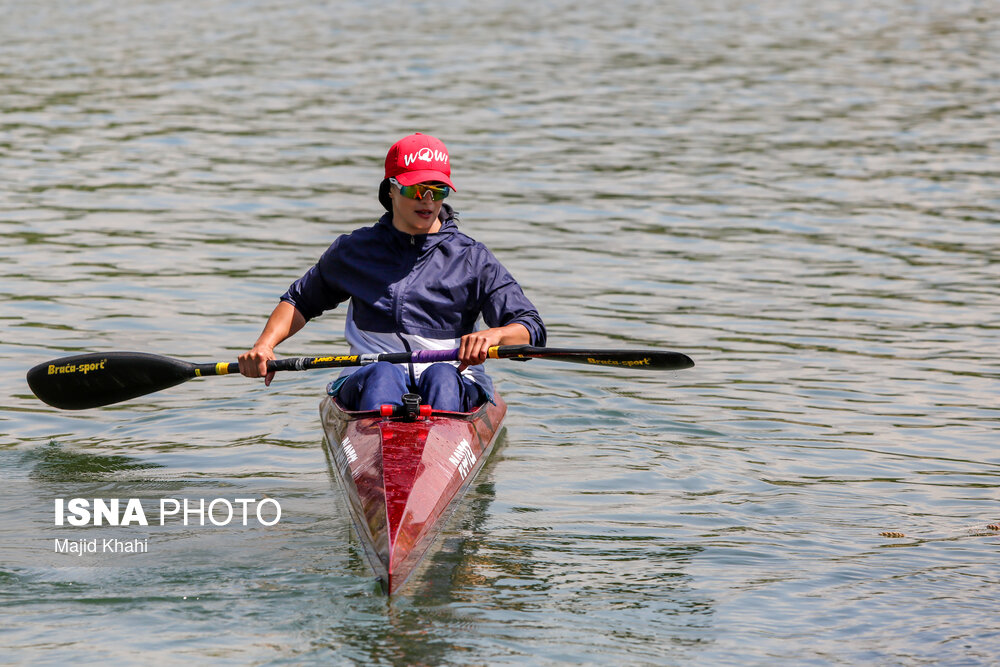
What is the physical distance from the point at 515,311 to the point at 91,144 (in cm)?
1209

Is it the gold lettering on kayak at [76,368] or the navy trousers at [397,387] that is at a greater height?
the navy trousers at [397,387]

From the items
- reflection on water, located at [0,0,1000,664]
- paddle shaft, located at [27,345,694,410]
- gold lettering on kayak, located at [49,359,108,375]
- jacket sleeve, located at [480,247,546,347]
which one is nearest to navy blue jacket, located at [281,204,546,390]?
jacket sleeve, located at [480,247,546,347]

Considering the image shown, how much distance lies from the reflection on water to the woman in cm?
68

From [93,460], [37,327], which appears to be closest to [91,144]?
[37,327]

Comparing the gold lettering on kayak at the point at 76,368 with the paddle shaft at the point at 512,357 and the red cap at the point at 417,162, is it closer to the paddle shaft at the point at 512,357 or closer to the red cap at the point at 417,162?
the paddle shaft at the point at 512,357

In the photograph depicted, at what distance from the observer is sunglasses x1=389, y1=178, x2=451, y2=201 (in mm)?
7438

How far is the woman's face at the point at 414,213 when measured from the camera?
7.50 metres

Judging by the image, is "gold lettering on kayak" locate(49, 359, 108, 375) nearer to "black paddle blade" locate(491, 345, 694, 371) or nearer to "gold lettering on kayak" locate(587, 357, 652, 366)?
"black paddle blade" locate(491, 345, 694, 371)

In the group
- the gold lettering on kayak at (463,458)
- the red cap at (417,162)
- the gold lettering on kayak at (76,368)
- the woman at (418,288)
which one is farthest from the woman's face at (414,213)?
the gold lettering on kayak at (76,368)

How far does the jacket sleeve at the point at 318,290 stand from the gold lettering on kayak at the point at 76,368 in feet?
4.03

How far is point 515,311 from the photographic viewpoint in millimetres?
7629

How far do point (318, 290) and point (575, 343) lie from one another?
2.99 m

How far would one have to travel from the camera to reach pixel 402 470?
637 cm

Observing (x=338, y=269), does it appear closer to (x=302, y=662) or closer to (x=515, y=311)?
(x=515, y=311)
